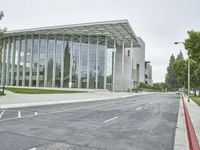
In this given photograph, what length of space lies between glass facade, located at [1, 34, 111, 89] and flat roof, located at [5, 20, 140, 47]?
3.40 meters

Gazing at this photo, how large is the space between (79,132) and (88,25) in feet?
172

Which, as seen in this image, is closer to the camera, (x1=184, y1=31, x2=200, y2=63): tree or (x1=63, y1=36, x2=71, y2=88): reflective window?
(x1=184, y1=31, x2=200, y2=63): tree

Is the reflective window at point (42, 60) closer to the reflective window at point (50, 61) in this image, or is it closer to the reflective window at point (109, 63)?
the reflective window at point (50, 61)

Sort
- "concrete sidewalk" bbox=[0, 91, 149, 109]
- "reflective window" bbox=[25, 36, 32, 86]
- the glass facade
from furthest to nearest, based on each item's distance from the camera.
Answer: "reflective window" bbox=[25, 36, 32, 86] → the glass facade → "concrete sidewalk" bbox=[0, 91, 149, 109]

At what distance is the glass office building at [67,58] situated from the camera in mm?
70125

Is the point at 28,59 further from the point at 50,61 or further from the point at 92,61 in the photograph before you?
the point at 92,61

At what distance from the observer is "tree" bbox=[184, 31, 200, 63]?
1453cm

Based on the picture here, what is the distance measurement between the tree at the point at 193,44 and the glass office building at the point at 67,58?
52128 millimetres

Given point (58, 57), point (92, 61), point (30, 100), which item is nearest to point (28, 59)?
point (58, 57)

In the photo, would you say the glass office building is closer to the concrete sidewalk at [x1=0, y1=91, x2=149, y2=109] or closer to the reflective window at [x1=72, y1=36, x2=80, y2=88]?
the reflective window at [x1=72, y1=36, x2=80, y2=88]

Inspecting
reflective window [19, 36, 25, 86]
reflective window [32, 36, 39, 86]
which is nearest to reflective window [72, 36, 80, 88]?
reflective window [32, 36, 39, 86]

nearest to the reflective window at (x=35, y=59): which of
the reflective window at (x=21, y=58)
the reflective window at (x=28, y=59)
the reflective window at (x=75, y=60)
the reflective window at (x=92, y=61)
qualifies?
the reflective window at (x=28, y=59)

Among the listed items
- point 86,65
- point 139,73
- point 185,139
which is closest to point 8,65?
point 86,65

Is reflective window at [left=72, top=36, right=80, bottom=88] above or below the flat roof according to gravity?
below
